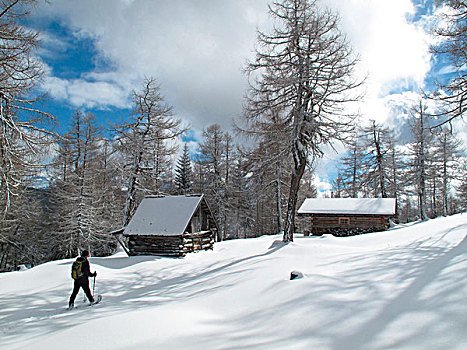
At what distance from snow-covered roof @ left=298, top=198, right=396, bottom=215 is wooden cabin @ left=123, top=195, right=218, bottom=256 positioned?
1151 centimetres

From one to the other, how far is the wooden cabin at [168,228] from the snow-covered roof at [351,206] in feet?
37.8

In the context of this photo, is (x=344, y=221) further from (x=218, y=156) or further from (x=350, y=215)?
(x=218, y=156)

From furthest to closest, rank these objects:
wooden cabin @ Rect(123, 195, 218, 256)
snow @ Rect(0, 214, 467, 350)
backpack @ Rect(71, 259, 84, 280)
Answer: wooden cabin @ Rect(123, 195, 218, 256)
backpack @ Rect(71, 259, 84, 280)
snow @ Rect(0, 214, 467, 350)

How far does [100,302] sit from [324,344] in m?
7.71

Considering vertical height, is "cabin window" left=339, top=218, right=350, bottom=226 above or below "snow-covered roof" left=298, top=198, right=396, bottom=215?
below

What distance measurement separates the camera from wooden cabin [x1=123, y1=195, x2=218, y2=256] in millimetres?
17578

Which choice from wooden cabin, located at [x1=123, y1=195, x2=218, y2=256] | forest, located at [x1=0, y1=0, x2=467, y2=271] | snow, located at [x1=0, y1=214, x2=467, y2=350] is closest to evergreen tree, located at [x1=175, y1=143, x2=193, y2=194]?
forest, located at [x1=0, y1=0, x2=467, y2=271]

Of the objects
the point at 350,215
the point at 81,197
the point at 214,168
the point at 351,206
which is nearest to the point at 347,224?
the point at 350,215

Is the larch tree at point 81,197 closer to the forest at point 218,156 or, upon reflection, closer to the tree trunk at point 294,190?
the forest at point 218,156

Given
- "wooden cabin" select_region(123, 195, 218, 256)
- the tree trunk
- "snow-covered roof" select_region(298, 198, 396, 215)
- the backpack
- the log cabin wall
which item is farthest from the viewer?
"snow-covered roof" select_region(298, 198, 396, 215)

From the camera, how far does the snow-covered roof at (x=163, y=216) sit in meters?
17.8

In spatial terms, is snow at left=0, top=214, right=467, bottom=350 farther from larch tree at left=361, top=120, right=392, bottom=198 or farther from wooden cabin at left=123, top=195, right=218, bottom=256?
larch tree at left=361, top=120, right=392, bottom=198

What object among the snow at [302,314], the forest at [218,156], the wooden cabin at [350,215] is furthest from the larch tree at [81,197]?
the wooden cabin at [350,215]

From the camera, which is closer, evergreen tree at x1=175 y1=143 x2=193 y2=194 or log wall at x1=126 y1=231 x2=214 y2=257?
log wall at x1=126 y1=231 x2=214 y2=257
